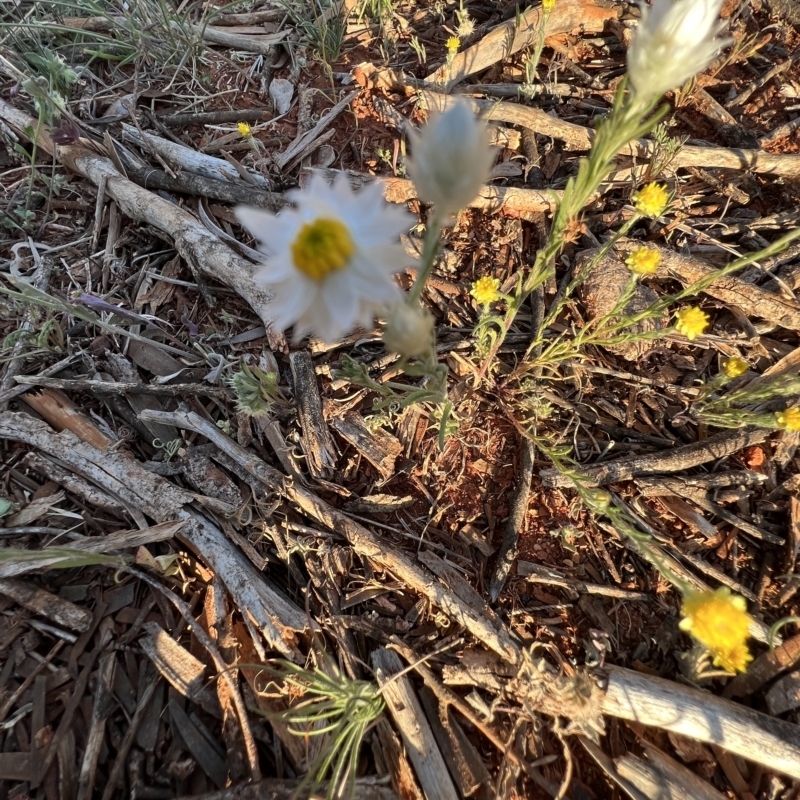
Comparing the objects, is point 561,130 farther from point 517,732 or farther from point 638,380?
point 517,732

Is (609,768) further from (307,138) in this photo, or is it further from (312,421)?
(307,138)

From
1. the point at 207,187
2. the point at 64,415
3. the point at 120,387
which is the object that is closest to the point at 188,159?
the point at 207,187

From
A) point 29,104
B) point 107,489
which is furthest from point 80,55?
point 107,489

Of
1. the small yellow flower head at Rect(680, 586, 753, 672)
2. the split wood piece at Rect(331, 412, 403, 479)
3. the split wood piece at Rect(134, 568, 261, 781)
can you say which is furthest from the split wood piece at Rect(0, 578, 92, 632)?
the small yellow flower head at Rect(680, 586, 753, 672)

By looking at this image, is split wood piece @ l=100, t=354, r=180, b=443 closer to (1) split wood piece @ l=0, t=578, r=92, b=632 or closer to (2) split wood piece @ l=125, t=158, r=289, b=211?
(1) split wood piece @ l=0, t=578, r=92, b=632

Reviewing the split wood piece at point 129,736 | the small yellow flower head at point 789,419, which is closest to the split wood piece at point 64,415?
the split wood piece at point 129,736

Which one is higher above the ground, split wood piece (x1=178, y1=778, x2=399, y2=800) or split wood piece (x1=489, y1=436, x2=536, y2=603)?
split wood piece (x1=489, y1=436, x2=536, y2=603)
